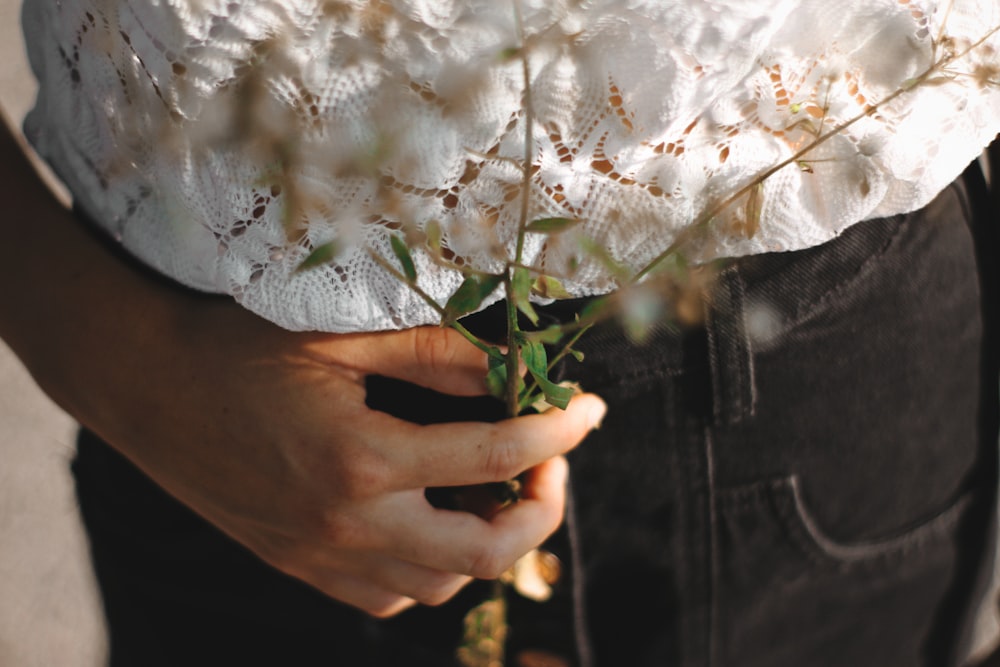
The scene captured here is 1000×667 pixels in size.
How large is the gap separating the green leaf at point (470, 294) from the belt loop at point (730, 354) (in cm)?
21

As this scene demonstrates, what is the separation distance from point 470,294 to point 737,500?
0.32 m

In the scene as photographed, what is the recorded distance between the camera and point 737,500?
1.90 feet

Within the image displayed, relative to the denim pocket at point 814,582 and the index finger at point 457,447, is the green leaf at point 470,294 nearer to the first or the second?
the index finger at point 457,447

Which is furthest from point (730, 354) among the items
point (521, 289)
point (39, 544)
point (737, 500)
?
point (39, 544)

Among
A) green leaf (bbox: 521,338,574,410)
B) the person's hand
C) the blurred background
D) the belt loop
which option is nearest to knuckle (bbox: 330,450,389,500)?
the person's hand

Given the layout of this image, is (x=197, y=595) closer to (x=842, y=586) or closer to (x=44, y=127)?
(x=44, y=127)

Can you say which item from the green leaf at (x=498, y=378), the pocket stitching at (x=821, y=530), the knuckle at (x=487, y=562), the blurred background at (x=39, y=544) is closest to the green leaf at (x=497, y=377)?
the green leaf at (x=498, y=378)

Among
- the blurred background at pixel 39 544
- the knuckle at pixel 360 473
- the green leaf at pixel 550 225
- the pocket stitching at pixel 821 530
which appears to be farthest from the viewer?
the blurred background at pixel 39 544

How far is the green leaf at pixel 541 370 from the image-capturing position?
0.40m

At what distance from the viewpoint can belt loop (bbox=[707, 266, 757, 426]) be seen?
20.1 inches

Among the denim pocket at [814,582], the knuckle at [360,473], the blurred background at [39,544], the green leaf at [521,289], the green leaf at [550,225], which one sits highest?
the green leaf at [550,225]

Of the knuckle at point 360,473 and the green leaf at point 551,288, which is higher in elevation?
the green leaf at point 551,288

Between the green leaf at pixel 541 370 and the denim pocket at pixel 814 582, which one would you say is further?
the denim pocket at pixel 814 582

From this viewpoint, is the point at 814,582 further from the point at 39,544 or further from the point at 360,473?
the point at 39,544
